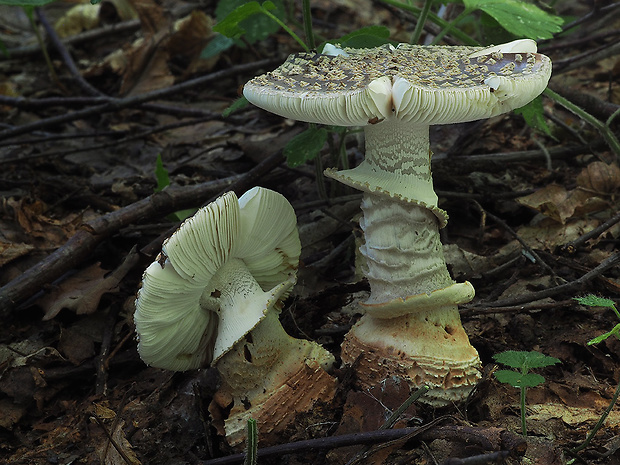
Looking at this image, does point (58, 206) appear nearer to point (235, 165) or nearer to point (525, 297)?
point (235, 165)

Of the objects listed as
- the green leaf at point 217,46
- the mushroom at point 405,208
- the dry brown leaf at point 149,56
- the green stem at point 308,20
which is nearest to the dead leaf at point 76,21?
the dry brown leaf at point 149,56

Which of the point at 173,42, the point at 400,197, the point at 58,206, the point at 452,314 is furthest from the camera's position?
the point at 173,42

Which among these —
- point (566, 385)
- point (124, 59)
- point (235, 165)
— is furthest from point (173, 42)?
point (566, 385)

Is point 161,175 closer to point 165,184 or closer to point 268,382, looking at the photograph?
point 165,184

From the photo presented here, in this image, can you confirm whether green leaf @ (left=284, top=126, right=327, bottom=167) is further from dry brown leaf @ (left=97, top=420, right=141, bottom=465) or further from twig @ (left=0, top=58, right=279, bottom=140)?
twig @ (left=0, top=58, right=279, bottom=140)

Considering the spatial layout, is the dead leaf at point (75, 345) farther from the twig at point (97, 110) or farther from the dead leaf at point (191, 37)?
the dead leaf at point (191, 37)
